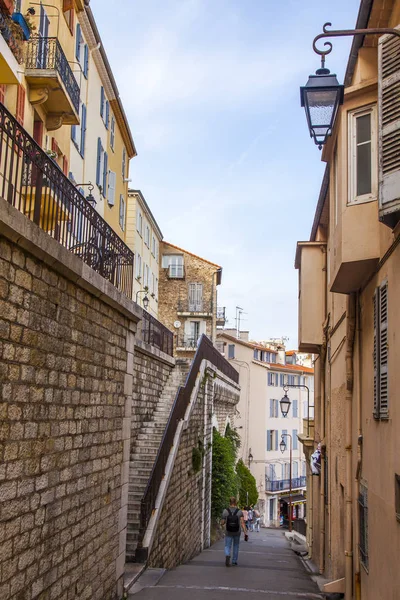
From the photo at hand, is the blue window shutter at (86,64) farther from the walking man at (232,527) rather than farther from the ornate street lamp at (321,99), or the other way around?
the ornate street lamp at (321,99)

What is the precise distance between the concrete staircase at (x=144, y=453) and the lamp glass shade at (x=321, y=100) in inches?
321

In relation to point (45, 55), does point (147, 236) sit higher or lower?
higher

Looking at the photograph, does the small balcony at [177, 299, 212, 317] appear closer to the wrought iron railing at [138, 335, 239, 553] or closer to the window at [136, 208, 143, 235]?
the window at [136, 208, 143, 235]

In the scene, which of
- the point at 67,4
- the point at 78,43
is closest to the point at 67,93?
the point at 67,4

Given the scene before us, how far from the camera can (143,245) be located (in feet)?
135

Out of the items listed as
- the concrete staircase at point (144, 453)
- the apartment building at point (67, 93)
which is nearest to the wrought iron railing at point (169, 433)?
the concrete staircase at point (144, 453)

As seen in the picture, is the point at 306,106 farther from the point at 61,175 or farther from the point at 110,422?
the point at 110,422

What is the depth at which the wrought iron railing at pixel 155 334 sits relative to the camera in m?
18.5

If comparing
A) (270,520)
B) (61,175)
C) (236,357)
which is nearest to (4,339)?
(61,175)

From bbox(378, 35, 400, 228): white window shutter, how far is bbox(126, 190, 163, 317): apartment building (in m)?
28.0

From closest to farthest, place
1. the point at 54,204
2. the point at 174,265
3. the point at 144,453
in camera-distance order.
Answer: the point at 54,204
the point at 144,453
the point at 174,265

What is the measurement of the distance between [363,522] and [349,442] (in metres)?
1.57

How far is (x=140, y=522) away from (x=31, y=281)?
707 cm

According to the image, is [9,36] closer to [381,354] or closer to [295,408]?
[381,354]
